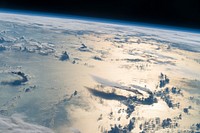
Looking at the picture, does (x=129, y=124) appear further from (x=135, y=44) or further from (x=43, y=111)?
(x=135, y=44)

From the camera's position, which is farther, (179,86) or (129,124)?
(179,86)

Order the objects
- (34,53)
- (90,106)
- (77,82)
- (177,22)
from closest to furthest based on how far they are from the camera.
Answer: (177,22)
(90,106)
(77,82)
(34,53)

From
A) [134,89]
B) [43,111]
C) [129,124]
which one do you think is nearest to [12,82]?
[43,111]

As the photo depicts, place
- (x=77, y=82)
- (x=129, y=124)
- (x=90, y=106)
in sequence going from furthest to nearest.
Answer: (x=77, y=82), (x=90, y=106), (x=129, y=124)

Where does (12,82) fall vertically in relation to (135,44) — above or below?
below

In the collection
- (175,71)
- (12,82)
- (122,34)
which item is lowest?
(12,82)

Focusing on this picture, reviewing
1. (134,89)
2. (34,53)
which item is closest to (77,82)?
(134,89)

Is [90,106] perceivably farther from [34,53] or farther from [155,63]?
[34,53]

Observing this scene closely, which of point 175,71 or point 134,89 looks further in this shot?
point 175,71

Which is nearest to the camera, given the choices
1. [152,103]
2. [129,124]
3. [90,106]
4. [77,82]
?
[129,124]
